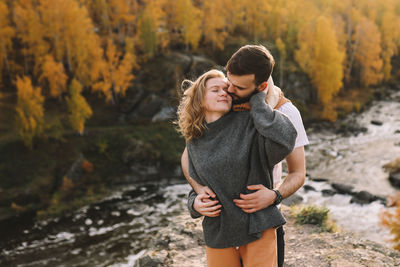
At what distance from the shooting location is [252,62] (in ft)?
7.97

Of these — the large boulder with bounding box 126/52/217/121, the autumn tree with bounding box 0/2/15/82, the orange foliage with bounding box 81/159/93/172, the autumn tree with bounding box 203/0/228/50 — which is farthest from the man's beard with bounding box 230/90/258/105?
the autumn tree with bounding box 203/0/228/50

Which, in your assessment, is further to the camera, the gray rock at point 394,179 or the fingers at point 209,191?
the gray rock at point 394,179

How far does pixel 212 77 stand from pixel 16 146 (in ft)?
75.7

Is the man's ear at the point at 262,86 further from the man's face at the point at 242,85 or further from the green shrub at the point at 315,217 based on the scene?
the green shrub at the point at 315,217

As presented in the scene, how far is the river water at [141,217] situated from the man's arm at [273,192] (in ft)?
38.2

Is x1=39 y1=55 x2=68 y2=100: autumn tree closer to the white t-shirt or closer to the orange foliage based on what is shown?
the orange foliage

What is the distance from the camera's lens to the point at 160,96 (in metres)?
29.7

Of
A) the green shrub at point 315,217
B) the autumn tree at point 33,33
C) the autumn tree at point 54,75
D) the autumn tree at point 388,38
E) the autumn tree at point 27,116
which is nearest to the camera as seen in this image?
the green shrub at point 315,217

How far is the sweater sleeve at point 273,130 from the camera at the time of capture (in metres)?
2.35

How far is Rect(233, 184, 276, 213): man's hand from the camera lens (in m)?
2.51

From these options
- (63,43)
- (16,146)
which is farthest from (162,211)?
(63,43)

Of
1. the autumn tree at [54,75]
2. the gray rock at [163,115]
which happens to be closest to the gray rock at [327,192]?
the gray rock at [163,115]

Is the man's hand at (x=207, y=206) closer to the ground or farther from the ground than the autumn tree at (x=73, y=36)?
closer to the ground

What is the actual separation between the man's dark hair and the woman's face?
0.31m
